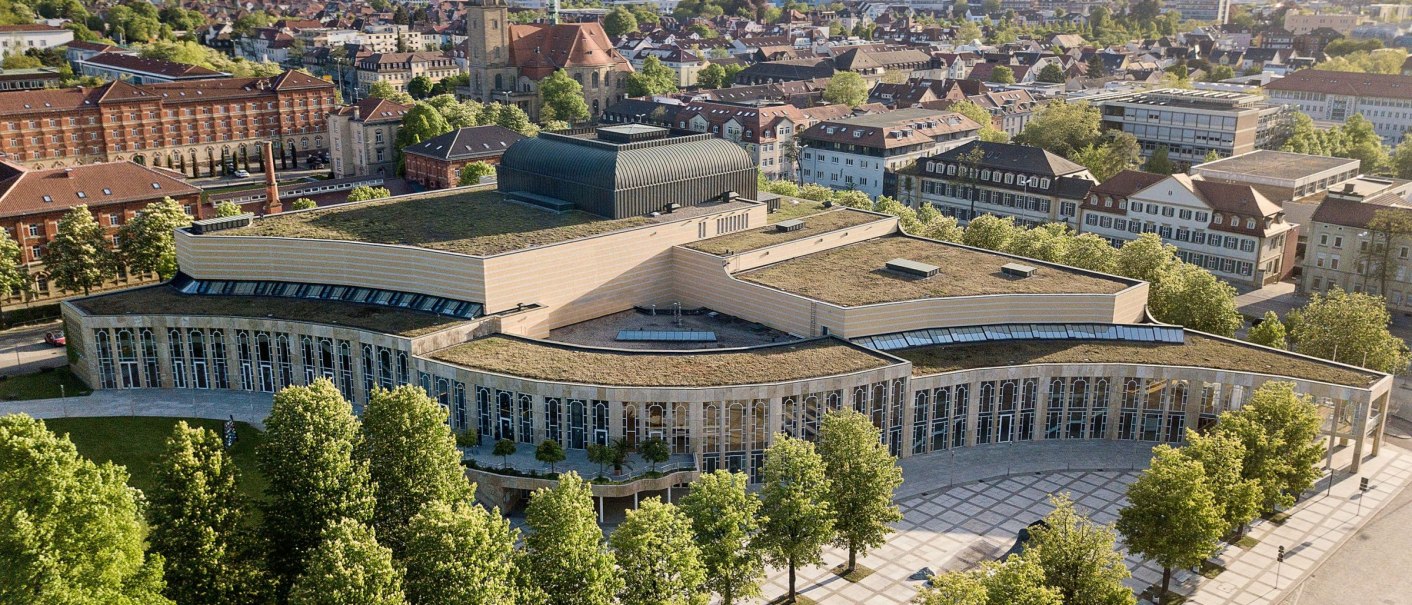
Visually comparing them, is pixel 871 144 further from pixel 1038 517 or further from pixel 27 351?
pixel 27 351

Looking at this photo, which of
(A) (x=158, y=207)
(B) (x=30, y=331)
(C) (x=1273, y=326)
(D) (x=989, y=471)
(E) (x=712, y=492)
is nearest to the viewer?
(E) (x=712, y=492)

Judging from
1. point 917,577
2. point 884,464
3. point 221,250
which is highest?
point 221,250

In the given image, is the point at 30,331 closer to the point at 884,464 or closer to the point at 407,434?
the point at 407,434

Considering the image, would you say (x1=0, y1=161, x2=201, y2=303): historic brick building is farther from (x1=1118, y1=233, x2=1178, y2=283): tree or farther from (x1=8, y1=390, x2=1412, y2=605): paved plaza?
(x1=1118, y1=233, x2=1178, y2=283): tree

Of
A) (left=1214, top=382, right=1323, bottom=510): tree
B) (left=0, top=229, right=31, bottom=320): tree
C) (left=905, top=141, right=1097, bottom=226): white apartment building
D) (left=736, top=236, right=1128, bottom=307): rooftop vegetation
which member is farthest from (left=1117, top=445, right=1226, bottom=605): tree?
(left=0, top=229, right=31, bottom=320): tree

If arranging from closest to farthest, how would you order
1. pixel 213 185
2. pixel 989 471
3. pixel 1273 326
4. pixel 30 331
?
1. pixel 989 471
2. pixel 1273 326
3. pixel 30 331
4. pixel 213 185

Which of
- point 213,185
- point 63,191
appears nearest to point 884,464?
point 63,191

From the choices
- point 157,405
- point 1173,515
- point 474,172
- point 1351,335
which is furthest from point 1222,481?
point 474,172
